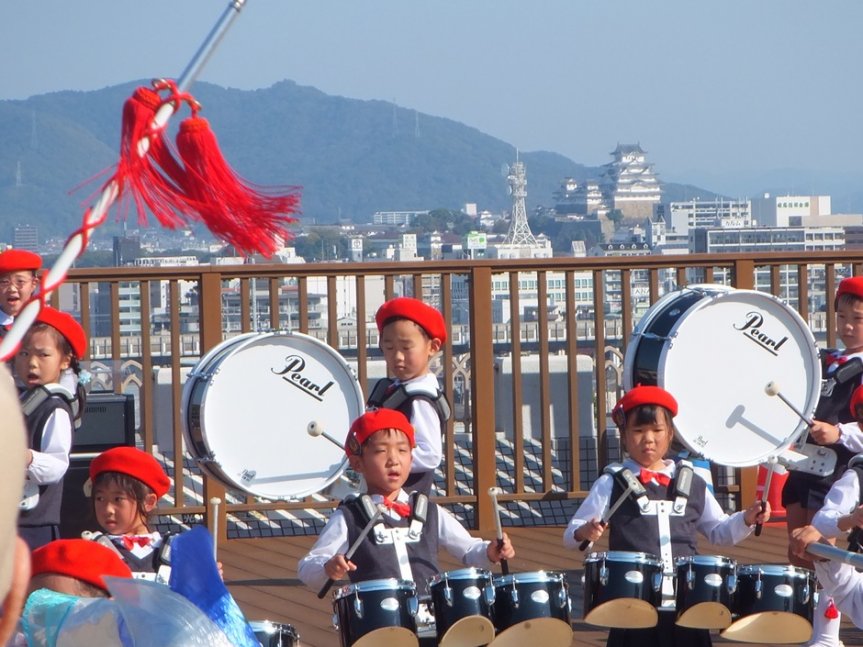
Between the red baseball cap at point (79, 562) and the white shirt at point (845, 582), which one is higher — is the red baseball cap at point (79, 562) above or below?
above

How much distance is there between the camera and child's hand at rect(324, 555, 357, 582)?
3.80 m

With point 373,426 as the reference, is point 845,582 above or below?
below

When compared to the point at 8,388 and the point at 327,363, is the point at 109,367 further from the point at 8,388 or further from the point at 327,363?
the point at 8,388

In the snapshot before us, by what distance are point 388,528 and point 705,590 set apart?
0.91m

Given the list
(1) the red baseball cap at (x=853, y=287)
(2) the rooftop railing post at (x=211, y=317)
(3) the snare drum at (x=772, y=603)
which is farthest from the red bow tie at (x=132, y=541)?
(1) the red baseball cap at (x=853, y=287)

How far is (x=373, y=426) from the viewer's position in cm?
411

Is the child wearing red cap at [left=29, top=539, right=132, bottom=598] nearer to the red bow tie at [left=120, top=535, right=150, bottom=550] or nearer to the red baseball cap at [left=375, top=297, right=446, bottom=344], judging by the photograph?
the red bow tie at [left=120, top=535, right=150, bottom=550]

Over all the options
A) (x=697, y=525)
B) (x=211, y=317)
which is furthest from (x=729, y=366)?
(x=211, y=317)

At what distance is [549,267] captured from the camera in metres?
6.54

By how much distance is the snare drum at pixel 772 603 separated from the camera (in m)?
3.97

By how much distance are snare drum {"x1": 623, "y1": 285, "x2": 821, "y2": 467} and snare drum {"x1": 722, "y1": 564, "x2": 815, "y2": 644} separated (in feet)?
3.86

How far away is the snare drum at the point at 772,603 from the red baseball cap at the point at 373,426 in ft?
3.44

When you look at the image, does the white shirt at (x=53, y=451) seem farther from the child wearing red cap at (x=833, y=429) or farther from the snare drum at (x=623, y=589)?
the child wearing red cap at (x=833, y=429)

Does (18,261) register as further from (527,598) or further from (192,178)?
(192,178)
